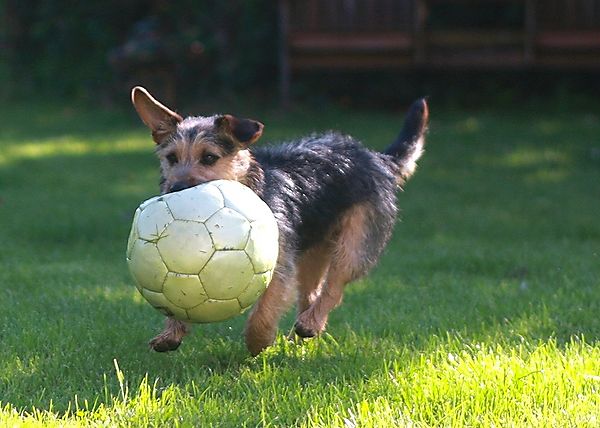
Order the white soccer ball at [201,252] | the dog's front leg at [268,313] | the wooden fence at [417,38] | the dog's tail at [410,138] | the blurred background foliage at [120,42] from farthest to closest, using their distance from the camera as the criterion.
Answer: the blurred background foliage at [120,42], the wooden fence at [417,38], the dog's tail at [410,138], the dog's front leg at [268,313], the white soccer ball at [201,252]

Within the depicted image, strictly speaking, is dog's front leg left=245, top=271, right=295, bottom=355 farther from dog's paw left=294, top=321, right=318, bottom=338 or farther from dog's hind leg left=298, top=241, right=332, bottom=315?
dog's hind leg left=298, top=241, right=332, bottom=315

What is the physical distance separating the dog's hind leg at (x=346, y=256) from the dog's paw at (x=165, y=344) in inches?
40.0

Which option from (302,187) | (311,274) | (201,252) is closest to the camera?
(201,252)

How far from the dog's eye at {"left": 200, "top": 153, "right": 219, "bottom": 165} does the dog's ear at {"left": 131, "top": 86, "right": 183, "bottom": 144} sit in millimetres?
308

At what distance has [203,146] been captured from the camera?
5410 mm

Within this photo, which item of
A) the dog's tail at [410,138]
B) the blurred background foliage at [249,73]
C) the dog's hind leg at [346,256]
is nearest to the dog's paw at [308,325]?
the dog's hind leg at [346,256]

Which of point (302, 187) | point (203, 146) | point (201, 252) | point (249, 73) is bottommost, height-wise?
point (249, 73)

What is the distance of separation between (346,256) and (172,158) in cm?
129

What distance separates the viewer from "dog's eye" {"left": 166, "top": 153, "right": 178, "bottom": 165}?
5.44 metres

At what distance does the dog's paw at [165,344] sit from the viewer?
517cm

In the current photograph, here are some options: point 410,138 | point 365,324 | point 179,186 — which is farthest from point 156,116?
point 410,138

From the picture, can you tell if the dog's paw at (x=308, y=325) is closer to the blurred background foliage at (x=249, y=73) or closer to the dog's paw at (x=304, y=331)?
the dog's paw at (x=304, y=331)

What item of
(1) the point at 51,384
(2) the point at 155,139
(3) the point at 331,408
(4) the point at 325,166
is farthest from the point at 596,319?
(1) the point at 51,384

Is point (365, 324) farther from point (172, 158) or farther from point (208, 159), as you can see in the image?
point (172, 158)
